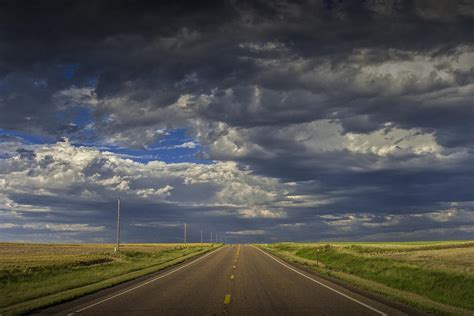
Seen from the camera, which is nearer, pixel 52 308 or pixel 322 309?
pixel 322 309

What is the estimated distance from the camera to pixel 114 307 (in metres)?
14.5

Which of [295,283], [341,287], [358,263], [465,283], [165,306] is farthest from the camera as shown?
[358,263]

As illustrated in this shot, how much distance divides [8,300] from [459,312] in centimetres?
1509

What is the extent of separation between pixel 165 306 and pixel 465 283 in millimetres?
11993

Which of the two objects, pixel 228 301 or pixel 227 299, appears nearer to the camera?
pixel 228 301

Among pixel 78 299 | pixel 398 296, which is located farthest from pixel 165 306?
pixel 398 296

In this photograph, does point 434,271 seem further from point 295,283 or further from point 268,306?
point 268,306

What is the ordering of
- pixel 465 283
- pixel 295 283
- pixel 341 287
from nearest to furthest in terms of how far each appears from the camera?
pixel 465 283 → pixel 341 287 → pixel 295 283

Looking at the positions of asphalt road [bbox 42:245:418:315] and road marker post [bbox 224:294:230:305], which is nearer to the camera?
asphalt road [bbox 42:245:418:315]

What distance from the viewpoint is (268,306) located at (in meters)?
14.0

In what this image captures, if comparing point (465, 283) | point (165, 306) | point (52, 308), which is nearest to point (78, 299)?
point (52, 308)

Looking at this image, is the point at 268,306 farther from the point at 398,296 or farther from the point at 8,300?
the point at 8,300

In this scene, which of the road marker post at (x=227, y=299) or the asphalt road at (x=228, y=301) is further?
the road marker post at (x=227, y=299)

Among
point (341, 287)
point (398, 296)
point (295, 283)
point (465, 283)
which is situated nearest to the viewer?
point (398, 296)
